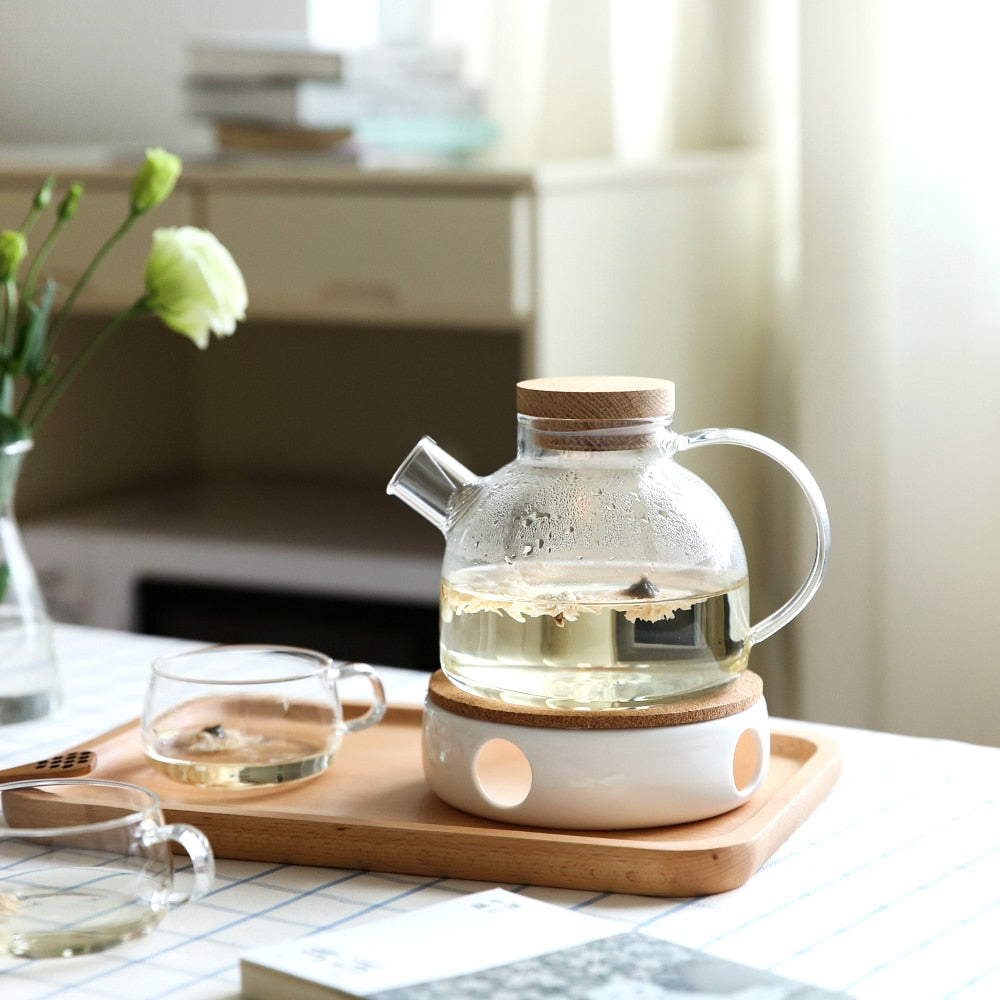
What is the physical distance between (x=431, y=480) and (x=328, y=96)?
1216mm

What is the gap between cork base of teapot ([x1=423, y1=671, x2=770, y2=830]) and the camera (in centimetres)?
83

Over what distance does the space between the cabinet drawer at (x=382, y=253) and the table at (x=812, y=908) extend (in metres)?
0.94

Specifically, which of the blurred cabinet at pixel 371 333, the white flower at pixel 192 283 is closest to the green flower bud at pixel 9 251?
the white flower at pixel 192 283

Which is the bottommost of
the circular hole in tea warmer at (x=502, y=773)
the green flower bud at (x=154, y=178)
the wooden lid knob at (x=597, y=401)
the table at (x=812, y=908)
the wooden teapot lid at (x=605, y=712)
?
the table at (x=812, y=908)

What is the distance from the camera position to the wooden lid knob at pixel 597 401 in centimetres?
86

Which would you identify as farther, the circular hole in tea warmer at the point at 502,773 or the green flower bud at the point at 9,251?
the green flower bud at the point at 9,251

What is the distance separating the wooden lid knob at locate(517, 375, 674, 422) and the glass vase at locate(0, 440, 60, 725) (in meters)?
0.44

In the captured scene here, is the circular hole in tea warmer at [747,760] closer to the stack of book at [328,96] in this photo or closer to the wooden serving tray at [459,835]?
the wooden serving tray at [459,835]

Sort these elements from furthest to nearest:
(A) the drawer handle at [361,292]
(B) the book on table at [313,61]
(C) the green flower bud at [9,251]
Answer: (B) the book on table at [313,61]
(A) the drawer handle at [361,292]
(C) the green flower bud at [9,251]

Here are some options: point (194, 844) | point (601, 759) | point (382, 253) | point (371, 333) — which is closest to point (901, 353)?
point (382, 253)

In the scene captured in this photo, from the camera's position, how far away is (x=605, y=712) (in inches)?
32.9

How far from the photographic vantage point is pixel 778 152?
2113mm

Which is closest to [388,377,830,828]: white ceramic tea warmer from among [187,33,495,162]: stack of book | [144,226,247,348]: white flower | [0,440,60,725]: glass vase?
[144,226,247,348]: white flower

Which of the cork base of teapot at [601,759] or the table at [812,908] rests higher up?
the cork base of teapot at [601,759]
